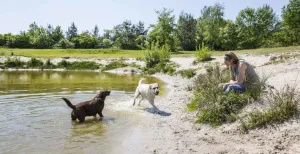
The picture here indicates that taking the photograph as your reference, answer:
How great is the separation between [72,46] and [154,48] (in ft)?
166

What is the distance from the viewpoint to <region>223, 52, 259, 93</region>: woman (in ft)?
28.8

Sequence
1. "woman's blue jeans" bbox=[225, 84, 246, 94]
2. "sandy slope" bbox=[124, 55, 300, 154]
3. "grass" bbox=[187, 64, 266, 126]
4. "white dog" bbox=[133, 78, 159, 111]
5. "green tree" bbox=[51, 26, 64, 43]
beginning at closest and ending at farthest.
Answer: "sandy slope" bbox=[124, 55, 300, 154], "grass" bbox=[187, 64, 266, 126], "woman's blue jeans" bbox=[225, 84, 246, 94], "white dog" bbox=[133, 78, 159, 111], "green tree" bbox=[51, 26, 64, 43]

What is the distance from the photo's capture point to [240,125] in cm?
686

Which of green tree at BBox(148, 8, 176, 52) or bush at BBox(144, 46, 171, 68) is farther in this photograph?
green tree at BBox(148, 8, 176, 52)

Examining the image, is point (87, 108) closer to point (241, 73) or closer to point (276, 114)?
point (241, 73)

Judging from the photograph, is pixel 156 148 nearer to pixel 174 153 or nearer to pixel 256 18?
pixel 174 153

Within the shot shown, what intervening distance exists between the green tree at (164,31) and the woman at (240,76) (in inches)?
1547

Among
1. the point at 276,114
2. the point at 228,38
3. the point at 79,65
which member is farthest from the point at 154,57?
the point at 228,38

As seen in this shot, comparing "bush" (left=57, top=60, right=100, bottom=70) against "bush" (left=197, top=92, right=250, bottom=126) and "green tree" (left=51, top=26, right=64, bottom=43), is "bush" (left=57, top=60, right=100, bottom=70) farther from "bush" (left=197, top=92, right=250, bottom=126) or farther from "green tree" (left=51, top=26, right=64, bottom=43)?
"green tree" (left=51, top=26, right=64, bottom=43)

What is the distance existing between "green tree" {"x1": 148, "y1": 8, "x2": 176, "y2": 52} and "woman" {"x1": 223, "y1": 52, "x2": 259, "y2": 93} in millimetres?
39289

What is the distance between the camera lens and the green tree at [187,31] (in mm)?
79588

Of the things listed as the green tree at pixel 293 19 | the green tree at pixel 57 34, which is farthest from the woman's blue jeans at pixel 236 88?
the green tree at pixel 57 34

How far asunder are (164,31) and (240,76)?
4104 cm

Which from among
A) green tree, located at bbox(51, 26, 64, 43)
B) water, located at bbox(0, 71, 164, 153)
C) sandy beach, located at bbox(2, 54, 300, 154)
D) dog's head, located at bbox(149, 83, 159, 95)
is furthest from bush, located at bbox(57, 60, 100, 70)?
green tree, located at bbox(51, 26, 64, 43)
